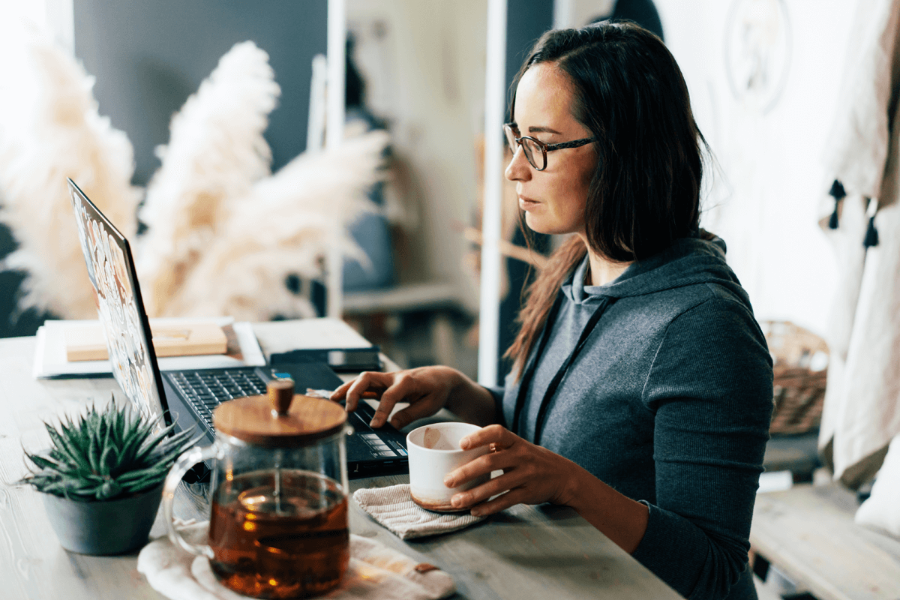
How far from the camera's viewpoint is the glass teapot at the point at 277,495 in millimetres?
546

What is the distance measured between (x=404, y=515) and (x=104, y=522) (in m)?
0.27

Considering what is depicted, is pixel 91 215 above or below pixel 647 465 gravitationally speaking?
above

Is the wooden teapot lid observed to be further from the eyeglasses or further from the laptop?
the eyeglasses

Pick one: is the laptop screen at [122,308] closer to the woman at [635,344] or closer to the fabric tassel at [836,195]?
the woman at [635,344]

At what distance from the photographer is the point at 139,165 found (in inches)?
99.0

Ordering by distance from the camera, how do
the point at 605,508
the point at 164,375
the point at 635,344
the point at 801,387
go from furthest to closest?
the point at 801,387
the point at 164,375
the point at 635,344
the point at 605,508

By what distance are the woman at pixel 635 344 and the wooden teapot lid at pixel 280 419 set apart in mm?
299

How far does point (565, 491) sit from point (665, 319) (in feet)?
0.96

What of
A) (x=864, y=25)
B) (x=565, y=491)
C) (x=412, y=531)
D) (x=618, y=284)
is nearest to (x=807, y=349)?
(x=864, y=25)

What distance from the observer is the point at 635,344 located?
1005 mm

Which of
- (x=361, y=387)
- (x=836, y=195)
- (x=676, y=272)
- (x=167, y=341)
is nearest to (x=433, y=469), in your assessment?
(x=361, y=387)

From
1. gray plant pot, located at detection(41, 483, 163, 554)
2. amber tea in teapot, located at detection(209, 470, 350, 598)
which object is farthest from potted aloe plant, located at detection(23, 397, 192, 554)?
amber tea in teapot, located at detection(209, 470, 350, 598)

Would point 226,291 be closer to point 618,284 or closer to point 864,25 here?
point 618,284

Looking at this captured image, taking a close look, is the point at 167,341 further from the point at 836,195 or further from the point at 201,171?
the point at 836,195
